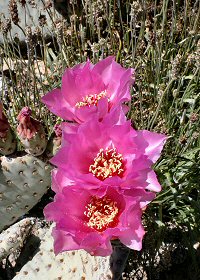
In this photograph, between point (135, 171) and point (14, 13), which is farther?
point (14, 13)

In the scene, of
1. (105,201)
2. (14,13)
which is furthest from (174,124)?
(105,201)

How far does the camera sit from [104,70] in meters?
1.63

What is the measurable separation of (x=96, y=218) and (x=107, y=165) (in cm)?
14

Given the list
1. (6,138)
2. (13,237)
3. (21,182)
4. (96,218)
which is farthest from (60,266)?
(96,218)

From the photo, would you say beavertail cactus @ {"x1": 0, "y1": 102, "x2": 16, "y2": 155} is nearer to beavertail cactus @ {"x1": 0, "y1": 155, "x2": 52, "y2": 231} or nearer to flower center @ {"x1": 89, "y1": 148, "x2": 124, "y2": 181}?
beavertail cactus @ {"x1": 0, "y1": 155, "x2": 52, "y2": 231}

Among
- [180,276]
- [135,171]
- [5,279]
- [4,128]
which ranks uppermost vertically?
[135,171]

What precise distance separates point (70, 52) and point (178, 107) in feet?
2.17

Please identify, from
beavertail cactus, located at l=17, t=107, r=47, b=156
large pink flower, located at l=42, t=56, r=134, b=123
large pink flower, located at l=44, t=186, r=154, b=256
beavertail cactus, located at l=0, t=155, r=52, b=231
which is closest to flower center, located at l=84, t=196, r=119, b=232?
large pink flower, located at l=44, t=186, r=154, b=256

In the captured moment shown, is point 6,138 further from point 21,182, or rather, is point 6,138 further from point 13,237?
point 13,237

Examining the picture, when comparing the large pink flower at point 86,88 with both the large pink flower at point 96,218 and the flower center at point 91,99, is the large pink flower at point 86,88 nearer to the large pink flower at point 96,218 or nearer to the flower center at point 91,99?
the flower center at point 91,99

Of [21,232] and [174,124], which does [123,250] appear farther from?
[174,124]

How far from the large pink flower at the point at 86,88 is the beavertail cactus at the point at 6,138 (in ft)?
0.81

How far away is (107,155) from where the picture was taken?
4.82 feet

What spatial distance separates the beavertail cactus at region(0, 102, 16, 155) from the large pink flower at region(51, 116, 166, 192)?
1.35ft
